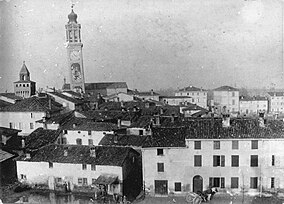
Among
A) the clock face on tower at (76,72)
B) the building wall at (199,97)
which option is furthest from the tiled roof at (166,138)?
the building wall at (199,97)

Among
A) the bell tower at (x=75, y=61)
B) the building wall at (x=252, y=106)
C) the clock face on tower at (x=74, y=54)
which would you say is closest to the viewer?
the bell tower at (x=75, y=61)

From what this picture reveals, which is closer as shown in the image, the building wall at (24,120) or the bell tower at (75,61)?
the building wall at (24,120)

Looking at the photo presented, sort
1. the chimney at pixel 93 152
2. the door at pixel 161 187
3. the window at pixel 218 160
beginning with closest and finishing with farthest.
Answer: the window at pixel 218 160, the door at pixel 161 187, the chimney at pixel 93 152

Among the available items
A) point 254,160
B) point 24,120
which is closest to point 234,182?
point 254,160

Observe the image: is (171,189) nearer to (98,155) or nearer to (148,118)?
(98,155)

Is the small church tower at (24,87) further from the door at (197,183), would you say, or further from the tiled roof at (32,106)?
the door at (197,183)

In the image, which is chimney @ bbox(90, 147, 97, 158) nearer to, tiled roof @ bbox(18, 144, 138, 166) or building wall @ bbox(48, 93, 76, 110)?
tiled roof @ bbox(18, 144, 138, 166)

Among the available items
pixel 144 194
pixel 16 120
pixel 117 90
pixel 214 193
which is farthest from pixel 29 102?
pixel 117 90
